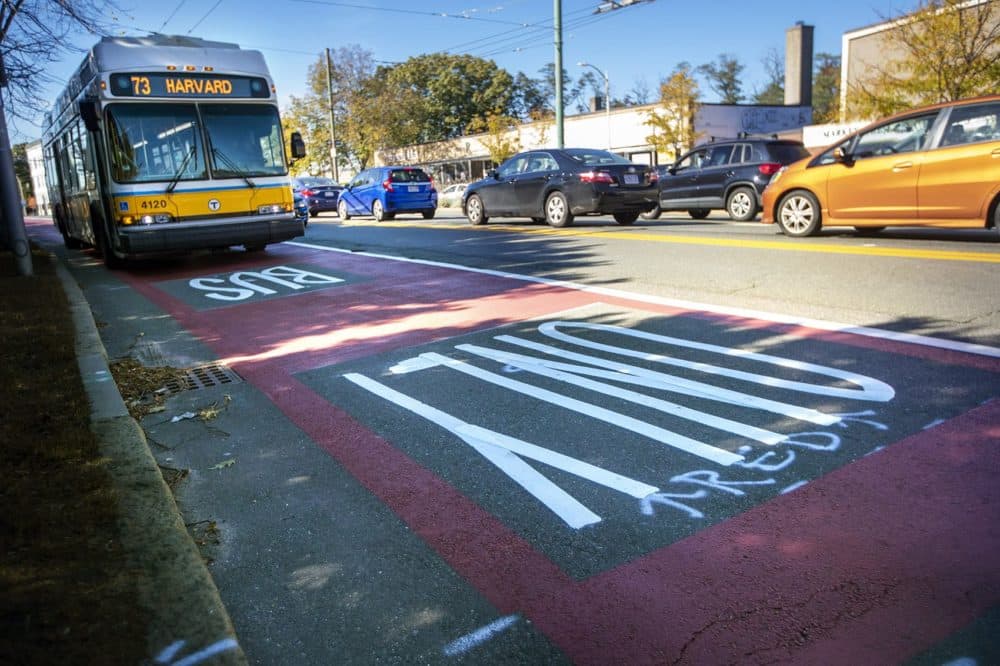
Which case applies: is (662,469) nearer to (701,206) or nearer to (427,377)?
(427,377)

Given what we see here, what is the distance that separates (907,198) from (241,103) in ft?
33.0

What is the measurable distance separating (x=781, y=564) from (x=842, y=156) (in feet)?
31.3

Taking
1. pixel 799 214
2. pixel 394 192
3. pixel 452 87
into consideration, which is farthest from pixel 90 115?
pixel 452 87

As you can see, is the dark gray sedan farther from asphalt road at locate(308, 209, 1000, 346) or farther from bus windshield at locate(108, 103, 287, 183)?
bus windshield at locate(108, 103, 287, 183)

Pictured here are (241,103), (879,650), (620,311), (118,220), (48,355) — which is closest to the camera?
(879,650)

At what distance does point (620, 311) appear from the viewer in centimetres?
688

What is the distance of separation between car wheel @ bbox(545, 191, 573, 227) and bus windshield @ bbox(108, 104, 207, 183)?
6743 millimetres

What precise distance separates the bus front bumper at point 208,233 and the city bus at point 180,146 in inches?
0.6

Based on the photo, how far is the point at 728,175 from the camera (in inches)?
630

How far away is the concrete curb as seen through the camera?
2189mm

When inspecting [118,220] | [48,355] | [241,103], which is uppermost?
[241,103]

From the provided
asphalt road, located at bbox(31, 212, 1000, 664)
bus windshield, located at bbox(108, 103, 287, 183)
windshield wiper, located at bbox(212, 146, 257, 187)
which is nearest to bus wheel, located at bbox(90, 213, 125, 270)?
bus windshield, located at bbox(108, 103, 287, 183)

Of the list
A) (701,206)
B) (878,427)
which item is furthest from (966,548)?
(701,206)

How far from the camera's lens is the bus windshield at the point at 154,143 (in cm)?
1088
